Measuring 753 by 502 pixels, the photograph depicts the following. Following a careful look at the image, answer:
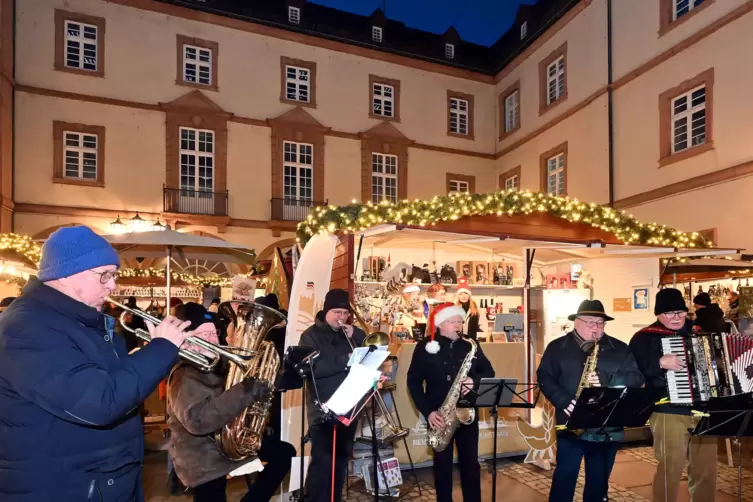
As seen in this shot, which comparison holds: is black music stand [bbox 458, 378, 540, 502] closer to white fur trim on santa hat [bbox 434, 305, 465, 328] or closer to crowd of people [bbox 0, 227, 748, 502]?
crowd of people [bbox 0, 227, 748, 502]

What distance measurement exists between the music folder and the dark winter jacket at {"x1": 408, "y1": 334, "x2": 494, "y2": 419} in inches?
36.2

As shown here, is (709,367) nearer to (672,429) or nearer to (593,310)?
(672,429)

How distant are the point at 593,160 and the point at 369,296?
11923mm

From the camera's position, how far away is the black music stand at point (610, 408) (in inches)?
136

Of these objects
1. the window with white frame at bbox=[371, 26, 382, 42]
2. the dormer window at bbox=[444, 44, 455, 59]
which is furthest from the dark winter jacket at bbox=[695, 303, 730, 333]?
the dormer window at bbox=[444, 44, 455, 59]

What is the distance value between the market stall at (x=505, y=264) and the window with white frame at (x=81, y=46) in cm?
1402

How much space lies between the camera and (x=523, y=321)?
7.66 m

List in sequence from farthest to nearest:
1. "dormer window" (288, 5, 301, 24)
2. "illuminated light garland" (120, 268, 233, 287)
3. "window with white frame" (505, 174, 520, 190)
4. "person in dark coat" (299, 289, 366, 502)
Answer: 1. "window with white frame" (505, 174, 520, 190)
2. "dormer window" (288, 5, 301, 24)
3. "illuminated light garland" (120, 268, 233, 287)
4. "person in dark coat" (299, 289, 366, 502)

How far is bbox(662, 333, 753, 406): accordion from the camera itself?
378 centimetres

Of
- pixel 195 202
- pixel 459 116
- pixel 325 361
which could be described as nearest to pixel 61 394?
pixel 325 361

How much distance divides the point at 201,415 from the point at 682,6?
1554 cm

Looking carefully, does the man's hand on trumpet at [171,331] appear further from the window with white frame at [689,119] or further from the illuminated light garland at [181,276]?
the window with white frame at [689,119]

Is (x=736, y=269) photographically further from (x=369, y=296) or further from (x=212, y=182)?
(x=212, y=182)

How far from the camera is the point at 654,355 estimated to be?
163 inches
